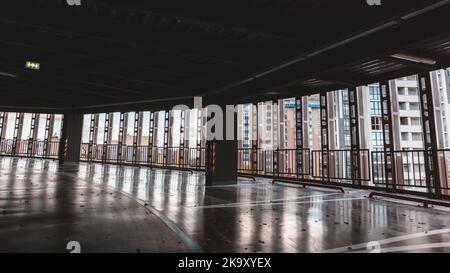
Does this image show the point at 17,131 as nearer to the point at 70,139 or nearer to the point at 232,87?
the point at 70,139

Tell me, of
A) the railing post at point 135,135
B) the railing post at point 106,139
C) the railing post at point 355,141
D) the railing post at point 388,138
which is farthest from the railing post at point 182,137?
the railing post at point 388,138

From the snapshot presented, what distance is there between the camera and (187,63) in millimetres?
8711

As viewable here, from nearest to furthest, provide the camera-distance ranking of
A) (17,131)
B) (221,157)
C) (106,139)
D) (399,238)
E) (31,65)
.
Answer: (399,238), (31,65), (221,157), (106,139), (17,131)

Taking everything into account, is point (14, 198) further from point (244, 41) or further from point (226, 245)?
point (244, 41)

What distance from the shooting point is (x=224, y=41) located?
6.93 m

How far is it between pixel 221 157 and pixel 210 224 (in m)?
6.46

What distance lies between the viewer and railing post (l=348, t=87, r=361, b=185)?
35.1ft

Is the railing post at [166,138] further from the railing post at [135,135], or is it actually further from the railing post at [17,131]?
the railing post at [17,131]

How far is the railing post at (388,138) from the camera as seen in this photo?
935 centimetres

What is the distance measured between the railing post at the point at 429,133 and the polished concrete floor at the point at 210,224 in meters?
1.73

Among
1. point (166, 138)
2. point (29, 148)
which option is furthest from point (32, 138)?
point (166, 138)

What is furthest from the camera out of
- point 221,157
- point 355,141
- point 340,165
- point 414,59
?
point 340,165
